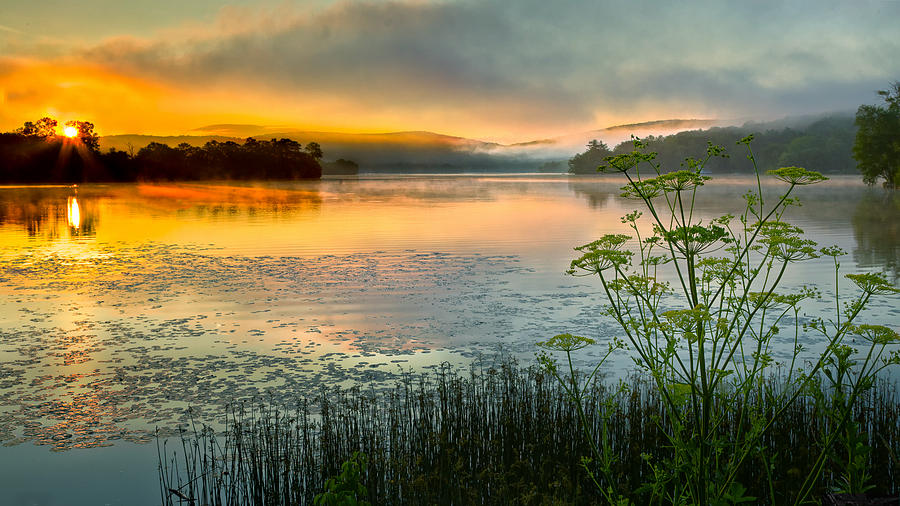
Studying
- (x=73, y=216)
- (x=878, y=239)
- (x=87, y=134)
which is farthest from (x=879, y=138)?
(x=87, y=134)

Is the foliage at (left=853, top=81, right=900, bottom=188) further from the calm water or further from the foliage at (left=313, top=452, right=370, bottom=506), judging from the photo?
the foliage at (left=313, top=452, right=370, bottom=506)

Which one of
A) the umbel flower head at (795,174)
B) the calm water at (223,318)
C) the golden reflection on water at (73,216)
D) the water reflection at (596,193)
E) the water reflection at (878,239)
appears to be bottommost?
the calm water at (223,318)

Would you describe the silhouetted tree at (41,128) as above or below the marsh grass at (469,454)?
above

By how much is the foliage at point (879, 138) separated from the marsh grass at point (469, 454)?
268 feet

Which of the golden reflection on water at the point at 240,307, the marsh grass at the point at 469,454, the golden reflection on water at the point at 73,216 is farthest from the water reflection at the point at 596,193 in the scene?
the marsh grass at the point at 469,454

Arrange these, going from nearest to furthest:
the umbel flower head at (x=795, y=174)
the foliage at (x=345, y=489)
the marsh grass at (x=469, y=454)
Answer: the umbel flower head at (x=795, y=174)
the foliage at (x=345, y=489)
the marsh grass at (x=469, y=454)

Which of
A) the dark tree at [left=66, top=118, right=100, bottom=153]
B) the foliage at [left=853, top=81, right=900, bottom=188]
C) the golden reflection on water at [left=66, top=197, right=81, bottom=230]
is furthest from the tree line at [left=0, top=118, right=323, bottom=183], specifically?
the foliage at [left=853, top=81, right=900, bottom=188]

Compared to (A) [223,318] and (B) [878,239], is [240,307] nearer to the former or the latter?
(A) [223,318]

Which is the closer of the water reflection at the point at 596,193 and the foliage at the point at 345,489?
the foliage at the point at 345,489

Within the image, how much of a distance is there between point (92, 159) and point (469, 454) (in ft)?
374

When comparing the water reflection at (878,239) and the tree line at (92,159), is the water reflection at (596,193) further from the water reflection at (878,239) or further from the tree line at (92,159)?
the tree line at (92,159)

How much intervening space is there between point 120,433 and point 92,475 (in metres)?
0.81

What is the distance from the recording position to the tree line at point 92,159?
332 feet

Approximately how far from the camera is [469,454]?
6883 millimetres
